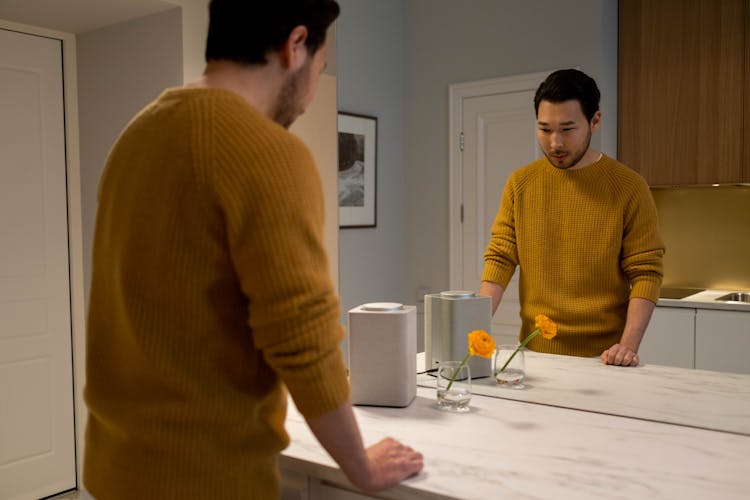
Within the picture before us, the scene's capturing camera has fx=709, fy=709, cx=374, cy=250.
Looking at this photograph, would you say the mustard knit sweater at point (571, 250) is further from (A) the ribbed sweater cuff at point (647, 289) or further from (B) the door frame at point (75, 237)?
(B) the door frame at point (75, 237)

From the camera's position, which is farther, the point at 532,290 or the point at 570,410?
the point at 532,290

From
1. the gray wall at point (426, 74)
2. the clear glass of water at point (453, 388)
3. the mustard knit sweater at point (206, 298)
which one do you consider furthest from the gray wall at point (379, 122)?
the mustard knit sweater at point (206, 298)

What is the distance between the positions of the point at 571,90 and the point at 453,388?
0.67 meters

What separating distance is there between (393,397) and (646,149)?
71 centimetres

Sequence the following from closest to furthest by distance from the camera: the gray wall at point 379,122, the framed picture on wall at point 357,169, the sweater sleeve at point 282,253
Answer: the sweater sleeve at point 282,253, the gray wall at point 379,122, the framed picture on wall at point 357,169

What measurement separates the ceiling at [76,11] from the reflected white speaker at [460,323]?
5.15 ft

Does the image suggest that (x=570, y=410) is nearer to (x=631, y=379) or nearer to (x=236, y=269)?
(x=631, y=379)

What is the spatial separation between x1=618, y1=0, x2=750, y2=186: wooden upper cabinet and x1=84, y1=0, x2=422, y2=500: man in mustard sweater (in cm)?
75

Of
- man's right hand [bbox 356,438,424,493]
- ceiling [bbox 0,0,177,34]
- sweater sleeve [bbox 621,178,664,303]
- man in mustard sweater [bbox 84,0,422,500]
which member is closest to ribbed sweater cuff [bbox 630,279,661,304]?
sweater sleeve [bbox 621,178,664,303]

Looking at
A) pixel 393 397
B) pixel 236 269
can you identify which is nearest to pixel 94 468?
pixel 236 269

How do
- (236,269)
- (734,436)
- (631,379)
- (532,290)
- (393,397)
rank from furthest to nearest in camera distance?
(532,290) → (631,379) → (393,397) → (734,436) → (236,269)

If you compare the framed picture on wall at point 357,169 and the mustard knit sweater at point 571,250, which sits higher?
the framed picture on wall at point 357,169

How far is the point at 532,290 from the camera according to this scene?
166cm

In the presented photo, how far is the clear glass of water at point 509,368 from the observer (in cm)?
158
